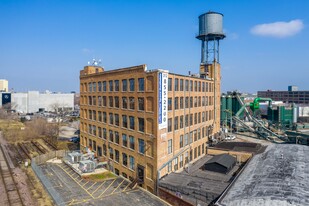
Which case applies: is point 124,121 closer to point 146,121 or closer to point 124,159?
point 124,159

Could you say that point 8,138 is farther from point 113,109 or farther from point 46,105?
point 46,105

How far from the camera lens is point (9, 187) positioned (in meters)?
36.7

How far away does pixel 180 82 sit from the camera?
37.5 meters

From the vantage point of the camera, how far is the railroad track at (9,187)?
105 ft

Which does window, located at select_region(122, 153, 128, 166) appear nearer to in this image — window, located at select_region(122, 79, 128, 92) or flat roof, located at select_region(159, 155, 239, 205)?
flat roof, located at select_region(159, 155, 239, 205)

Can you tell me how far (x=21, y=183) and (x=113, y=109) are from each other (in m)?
18.8

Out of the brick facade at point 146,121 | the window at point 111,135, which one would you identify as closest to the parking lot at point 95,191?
the brick facade at point 146,121

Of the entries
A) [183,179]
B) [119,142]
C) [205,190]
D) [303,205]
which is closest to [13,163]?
[119,142]

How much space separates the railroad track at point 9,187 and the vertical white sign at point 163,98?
2139cm

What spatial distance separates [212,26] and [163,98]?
1078 inches

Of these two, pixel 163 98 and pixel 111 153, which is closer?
pixel 163 98

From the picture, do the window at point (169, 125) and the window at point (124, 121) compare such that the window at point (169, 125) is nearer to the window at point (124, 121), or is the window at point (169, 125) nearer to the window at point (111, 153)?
the window at point (124, 121)

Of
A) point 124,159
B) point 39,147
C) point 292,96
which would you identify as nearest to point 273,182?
point 124,159

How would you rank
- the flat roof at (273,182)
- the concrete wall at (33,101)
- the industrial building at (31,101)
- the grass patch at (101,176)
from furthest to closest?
the concrete wall at (33,101) < the industrial building at (31,101) < the grass patch at (101,176) < the flat roof at (273,182)
